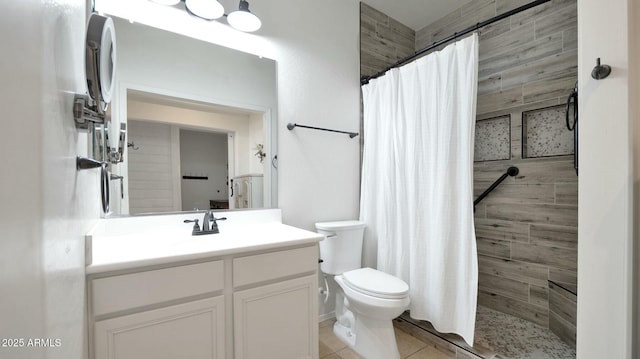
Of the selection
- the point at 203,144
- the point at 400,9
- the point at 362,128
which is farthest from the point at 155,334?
the point at 400,9

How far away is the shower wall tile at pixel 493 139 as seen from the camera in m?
2.11

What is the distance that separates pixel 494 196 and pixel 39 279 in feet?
8.48

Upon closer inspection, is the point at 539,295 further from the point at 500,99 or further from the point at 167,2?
the point at 167,2

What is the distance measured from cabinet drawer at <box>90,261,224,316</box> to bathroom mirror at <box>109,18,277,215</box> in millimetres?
592

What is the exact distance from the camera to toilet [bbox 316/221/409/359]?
1479 mm

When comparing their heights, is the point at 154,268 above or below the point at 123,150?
below

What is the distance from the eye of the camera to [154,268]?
990 mm

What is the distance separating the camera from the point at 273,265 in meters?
1.24

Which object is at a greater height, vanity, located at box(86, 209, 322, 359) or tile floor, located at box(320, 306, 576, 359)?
vanity, located at box(86, 209, 322, 359)

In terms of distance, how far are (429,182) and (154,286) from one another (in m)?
1.61

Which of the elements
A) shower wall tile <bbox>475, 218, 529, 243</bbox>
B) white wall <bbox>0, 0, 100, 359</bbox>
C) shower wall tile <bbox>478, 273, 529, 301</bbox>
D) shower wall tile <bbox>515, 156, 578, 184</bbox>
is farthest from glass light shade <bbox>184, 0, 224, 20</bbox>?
shower wall tile <bbox>478, 273, 529, 301</bbox>

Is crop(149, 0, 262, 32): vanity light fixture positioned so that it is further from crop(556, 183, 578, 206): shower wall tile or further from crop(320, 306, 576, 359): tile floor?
crop(556, 183, 578, 206): shower wall tile

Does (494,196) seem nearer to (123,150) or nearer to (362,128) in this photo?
(362,128)

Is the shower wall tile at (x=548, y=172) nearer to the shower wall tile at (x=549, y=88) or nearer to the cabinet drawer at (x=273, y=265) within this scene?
the shower wall tile at (x=549, y=88)
